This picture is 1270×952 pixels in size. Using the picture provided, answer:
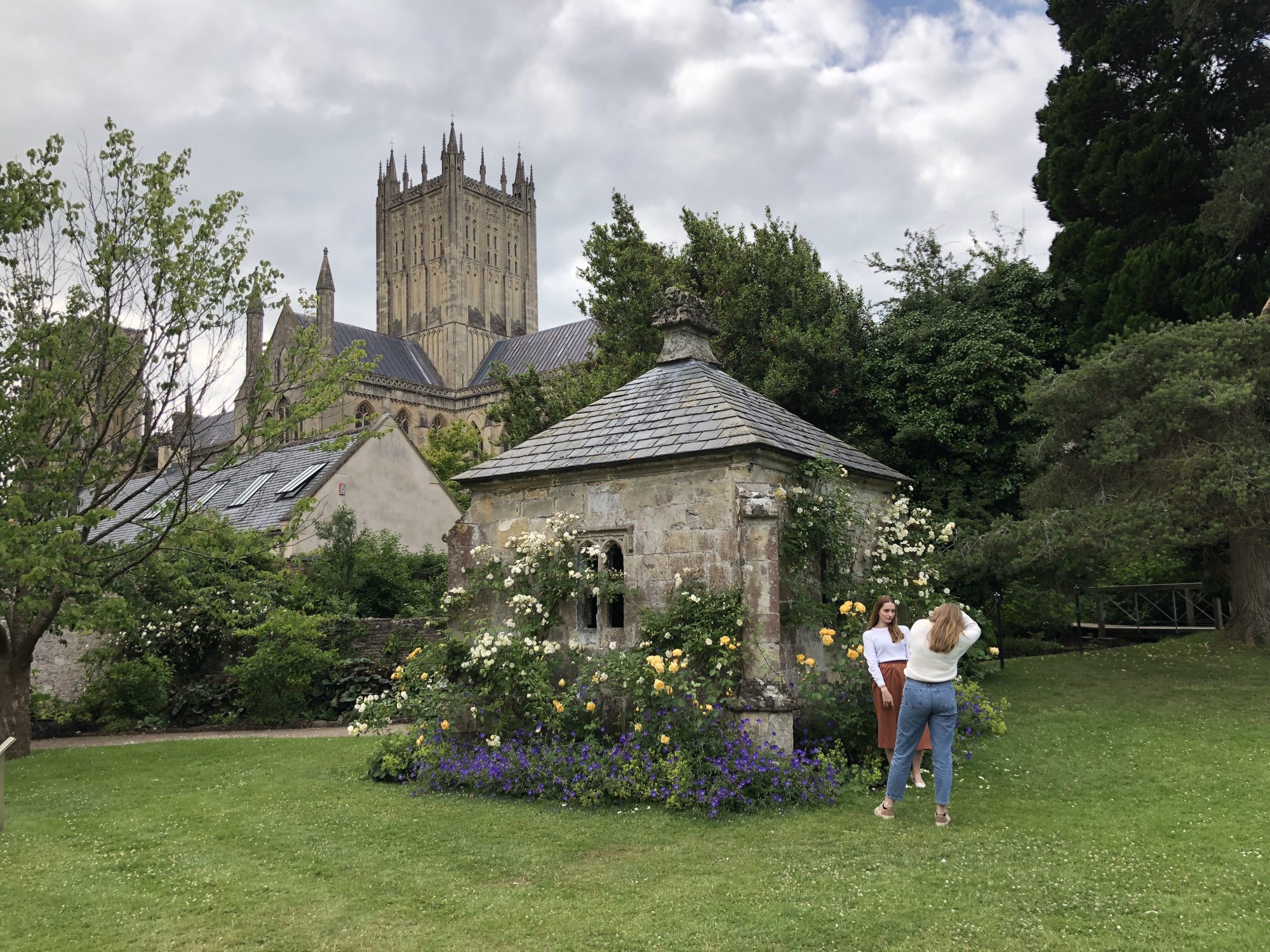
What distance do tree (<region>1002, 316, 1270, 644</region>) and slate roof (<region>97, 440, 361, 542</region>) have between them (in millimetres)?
16983

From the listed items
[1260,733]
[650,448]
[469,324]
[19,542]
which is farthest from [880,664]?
[469,324]

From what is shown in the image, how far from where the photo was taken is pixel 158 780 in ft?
35.2

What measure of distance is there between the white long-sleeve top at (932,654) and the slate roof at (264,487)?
1898 cm

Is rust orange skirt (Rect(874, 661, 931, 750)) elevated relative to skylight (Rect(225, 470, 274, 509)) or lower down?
lower down

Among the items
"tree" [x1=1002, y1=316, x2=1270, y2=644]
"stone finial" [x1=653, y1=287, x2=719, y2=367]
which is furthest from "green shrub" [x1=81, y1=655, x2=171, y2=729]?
"tree" [x1=1002, y1=316, x2=1270, y2=644]

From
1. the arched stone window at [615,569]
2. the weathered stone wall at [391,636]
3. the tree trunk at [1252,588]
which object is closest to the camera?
the arched stone window at [615,569]

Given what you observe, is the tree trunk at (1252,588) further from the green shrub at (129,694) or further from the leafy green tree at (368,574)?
the green shrub at (129,694)

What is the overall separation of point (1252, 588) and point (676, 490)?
1143 centimetres

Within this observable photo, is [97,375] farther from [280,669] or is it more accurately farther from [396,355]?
[396,355]

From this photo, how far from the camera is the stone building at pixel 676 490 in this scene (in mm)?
8953

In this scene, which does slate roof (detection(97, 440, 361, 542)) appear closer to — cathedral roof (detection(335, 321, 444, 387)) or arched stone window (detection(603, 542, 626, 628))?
arched stone window (detection(603, 542, 626, 628))

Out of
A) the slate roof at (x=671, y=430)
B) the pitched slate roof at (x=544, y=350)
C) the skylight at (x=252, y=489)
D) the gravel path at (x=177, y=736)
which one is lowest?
the gravel path at (x=177, y=736)

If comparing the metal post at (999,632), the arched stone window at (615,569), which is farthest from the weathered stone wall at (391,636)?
the metal post at (999,632)

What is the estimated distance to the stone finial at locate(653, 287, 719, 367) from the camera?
1213 centimetres
